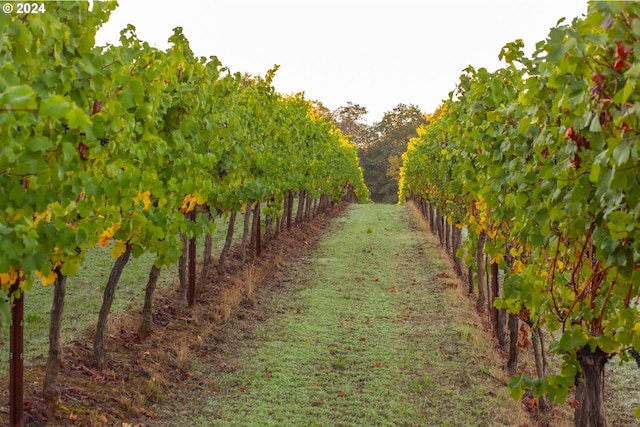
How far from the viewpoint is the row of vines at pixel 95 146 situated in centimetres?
298

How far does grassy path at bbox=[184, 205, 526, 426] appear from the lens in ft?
22.6

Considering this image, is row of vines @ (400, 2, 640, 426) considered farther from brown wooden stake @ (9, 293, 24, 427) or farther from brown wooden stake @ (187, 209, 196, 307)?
brown wooden stake @ (187, 209, 196, 307)

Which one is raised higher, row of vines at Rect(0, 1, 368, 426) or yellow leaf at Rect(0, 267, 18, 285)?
row of vines at Rect(0, 1, 368, 426)

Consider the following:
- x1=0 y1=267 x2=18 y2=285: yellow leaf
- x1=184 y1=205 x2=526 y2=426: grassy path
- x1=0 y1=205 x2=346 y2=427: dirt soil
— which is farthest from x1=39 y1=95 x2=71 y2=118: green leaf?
x1=184 y1=205 x2=526 y2=426: grassy path

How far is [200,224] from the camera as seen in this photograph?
7.16m

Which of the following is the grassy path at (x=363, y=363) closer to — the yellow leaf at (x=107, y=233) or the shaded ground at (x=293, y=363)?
the shaded ground at (x=293, y=363)

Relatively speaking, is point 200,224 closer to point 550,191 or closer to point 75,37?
point 75,37

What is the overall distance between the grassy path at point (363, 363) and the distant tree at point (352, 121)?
72332 millimetres

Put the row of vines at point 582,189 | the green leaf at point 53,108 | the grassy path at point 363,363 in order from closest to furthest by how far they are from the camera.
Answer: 1. the green leaf at point 53,108
2. the row of vines at point 582,189
3. the grassy path at point 363,363

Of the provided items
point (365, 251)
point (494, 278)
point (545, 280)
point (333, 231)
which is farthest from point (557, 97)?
point (333, 231)

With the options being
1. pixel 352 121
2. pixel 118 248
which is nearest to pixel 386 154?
pixel 352 121

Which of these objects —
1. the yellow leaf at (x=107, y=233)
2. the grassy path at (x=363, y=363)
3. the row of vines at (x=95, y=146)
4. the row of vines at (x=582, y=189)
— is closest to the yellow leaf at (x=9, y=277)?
the row of vines at (x=95, y=146)

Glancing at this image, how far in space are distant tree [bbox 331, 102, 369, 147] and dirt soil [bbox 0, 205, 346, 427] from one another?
2933 inches

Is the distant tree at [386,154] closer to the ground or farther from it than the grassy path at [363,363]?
farther from it
